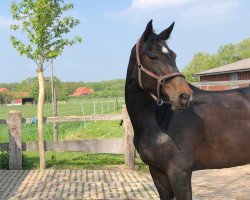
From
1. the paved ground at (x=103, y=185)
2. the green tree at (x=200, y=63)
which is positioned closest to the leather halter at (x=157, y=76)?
the paved ground at (x=103, y=185)

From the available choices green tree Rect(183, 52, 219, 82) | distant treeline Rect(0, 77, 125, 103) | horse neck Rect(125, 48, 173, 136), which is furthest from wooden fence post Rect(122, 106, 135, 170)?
distant treeline Rect(0, 77, 125, 103)

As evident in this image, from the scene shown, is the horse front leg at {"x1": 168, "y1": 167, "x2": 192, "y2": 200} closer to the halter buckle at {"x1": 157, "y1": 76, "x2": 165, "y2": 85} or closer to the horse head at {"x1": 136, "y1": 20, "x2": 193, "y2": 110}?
the horse head at {"x1": 136, "y1": 20, "x2": 193, "y2": 110}

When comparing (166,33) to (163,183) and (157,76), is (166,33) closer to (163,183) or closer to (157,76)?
(157,76)

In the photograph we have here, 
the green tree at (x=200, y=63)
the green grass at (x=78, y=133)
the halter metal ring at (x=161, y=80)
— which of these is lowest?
the green grass at (x=78, y=133)

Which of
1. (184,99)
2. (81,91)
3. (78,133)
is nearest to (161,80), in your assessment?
(184,99)

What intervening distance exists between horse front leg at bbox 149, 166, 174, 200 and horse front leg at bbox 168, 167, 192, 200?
210 mm

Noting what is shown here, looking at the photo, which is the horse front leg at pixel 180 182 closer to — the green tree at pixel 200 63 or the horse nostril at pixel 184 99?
the horse nostril at pixel 184 99

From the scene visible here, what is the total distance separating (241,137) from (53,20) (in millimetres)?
6358

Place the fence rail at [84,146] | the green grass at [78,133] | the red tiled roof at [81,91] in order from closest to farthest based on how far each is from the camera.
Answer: the fence rail at [84,146] → the green grass at [78,133] → the red tiled roof at [81,91]

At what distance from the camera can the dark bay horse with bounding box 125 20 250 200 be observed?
3.23 meters

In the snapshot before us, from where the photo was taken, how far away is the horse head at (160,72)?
3068 mm

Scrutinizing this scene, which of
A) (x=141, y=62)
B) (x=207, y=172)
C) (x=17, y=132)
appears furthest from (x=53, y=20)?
(x=141, y=62)

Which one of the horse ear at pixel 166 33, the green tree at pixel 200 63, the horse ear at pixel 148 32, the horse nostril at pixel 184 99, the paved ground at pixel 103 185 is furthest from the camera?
the green tree at pixel 200 63

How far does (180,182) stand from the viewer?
3393 mm
